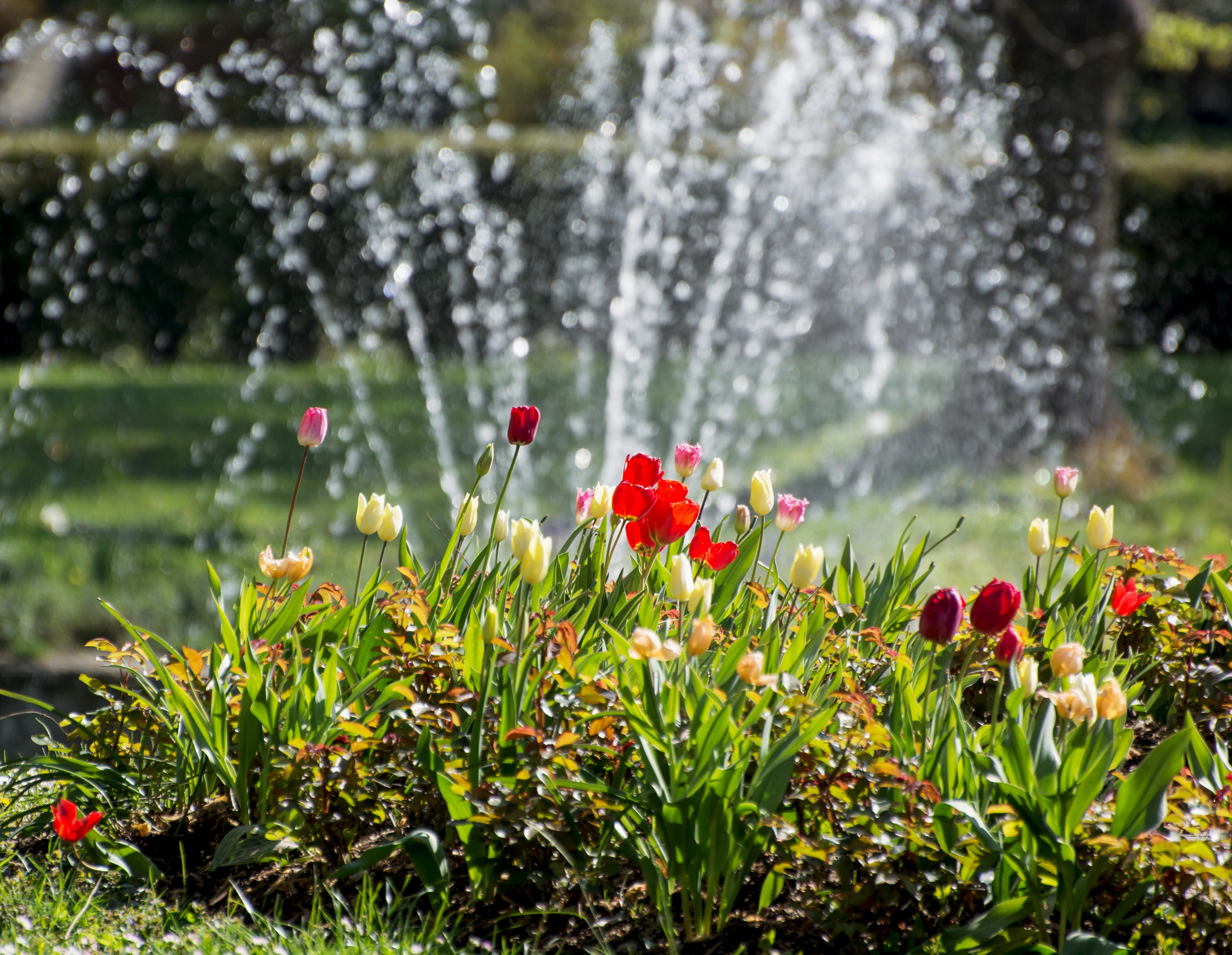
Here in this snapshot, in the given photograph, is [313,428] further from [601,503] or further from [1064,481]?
[1064,481]

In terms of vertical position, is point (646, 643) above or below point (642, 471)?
below

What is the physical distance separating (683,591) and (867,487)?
13.7 feet

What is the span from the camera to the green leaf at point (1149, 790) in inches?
54.1

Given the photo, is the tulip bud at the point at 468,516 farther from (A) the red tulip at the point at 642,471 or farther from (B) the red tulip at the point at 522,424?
(A) the red tulip at the point at 642,471

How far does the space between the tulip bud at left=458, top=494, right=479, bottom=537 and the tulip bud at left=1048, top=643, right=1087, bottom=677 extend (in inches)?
36.2

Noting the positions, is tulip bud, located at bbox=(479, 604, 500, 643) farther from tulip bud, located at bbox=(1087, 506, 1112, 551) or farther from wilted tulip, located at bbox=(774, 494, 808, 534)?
tulip bud, located at bbox=(1087, 506, 1112, 551)

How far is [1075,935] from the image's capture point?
139 cm

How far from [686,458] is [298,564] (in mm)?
665

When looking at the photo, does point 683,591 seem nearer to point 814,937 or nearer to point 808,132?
point 814,937

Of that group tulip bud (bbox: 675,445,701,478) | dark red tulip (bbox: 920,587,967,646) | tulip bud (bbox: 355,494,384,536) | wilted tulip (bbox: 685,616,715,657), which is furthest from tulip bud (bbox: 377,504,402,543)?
dark red tulip (bbox: 920,587,967,646)

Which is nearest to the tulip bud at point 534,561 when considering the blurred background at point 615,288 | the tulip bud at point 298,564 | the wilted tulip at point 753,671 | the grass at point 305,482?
the wilted tulip at point 753,671

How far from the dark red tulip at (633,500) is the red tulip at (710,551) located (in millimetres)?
151

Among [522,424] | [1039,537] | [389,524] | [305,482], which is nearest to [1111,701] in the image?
[1039,537]

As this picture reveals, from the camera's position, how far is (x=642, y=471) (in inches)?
68.0
